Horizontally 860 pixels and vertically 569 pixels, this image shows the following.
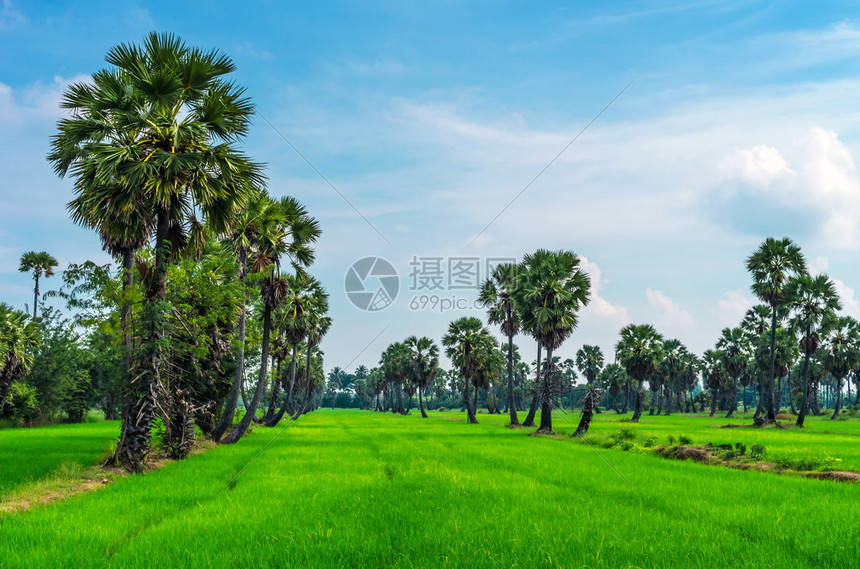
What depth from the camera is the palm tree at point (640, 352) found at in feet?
209

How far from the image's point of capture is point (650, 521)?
33.0 ft

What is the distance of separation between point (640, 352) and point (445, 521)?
60.0m

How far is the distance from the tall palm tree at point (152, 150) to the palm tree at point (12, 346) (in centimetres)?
3386

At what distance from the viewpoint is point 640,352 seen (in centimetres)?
6419

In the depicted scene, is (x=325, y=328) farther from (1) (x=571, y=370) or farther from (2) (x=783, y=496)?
(1) (x=571, y=370)

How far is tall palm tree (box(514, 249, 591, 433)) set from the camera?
135 ft

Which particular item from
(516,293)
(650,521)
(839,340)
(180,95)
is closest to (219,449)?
(180,95)

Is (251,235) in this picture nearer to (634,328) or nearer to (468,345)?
(468,345)

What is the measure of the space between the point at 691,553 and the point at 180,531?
8361mm

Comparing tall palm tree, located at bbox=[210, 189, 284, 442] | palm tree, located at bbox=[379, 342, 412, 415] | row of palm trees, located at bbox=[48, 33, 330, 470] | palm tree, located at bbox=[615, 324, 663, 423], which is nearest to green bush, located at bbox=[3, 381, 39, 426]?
tall palm tree, located at bbox=[210, 189, 284, 442]

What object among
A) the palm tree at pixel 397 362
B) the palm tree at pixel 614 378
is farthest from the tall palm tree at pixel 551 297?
the palm tree at pixel 614 378

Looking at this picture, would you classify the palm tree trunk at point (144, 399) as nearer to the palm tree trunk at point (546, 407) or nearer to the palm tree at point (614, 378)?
the palm tree trunk at point (546, 407)

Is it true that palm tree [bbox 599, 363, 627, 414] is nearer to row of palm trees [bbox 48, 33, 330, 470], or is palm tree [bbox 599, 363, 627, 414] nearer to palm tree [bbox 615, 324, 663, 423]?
palm tree [bbox 615, 324, 663, 423]

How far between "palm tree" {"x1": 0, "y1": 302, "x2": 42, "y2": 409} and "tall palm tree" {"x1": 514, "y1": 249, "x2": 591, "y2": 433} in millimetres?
41576
